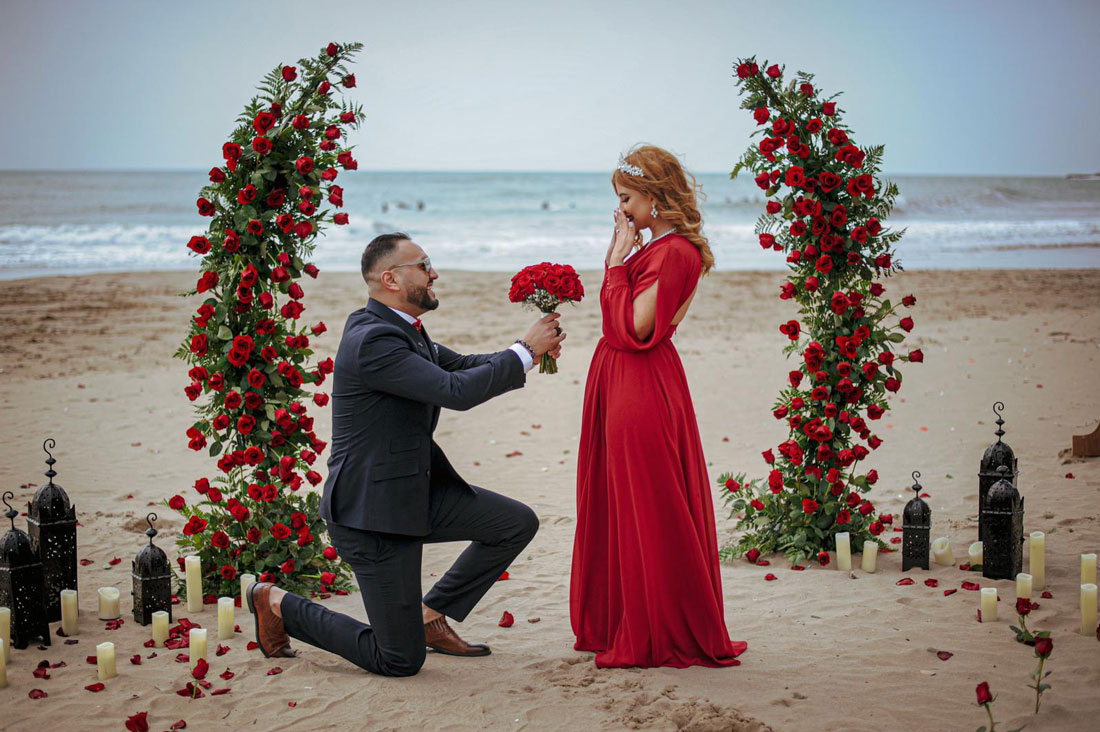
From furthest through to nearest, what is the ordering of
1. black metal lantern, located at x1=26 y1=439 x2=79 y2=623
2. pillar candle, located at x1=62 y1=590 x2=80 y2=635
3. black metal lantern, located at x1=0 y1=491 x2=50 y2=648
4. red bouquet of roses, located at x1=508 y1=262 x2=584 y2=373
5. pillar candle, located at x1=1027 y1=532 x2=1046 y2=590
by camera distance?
pillar candle, located at x1=1027 y1=532 x2=1046 y2=590
black metal lantern, located at x1=26 y1=439 x2=79 y2=623
pillar candle, located at x1=62 y1=590 x2=80 y2=635
black metal lantern, located at x1=0 y1=491 x2=50 y2=648
red bouquet of roses, located at x1=508 y1=262 x2=584 y2=373

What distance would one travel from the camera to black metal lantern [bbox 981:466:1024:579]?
5.47 m

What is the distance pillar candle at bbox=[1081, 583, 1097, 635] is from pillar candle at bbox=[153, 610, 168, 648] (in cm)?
450

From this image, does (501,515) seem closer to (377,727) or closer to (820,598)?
(377,727)

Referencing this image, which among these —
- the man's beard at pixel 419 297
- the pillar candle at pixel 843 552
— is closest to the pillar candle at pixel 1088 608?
the pillar candle at pixel 843 552

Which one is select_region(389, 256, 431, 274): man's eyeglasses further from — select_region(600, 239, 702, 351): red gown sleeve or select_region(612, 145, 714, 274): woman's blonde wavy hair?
select_region(612, 145, 714, 274): woman's blonde wavy hair

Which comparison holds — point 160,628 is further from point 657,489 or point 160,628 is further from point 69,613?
point 657,489

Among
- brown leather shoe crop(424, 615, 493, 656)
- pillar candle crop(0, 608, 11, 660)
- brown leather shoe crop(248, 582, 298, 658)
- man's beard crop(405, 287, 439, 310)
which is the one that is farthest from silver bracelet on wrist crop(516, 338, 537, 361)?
pillar candle crop(0, 608, 11, 660)

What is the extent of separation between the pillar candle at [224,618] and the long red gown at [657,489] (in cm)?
194

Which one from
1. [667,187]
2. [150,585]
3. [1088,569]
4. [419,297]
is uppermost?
[667,187]

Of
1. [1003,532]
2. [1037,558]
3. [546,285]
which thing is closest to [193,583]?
[546,285]

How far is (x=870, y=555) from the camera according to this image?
5.87m

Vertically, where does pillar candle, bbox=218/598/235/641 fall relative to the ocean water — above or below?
below

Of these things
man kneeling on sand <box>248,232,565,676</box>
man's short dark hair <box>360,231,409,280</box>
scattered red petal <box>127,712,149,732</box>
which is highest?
man's short dark hair <box>360,231,409,280</box>

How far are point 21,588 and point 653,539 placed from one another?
3107 mm
